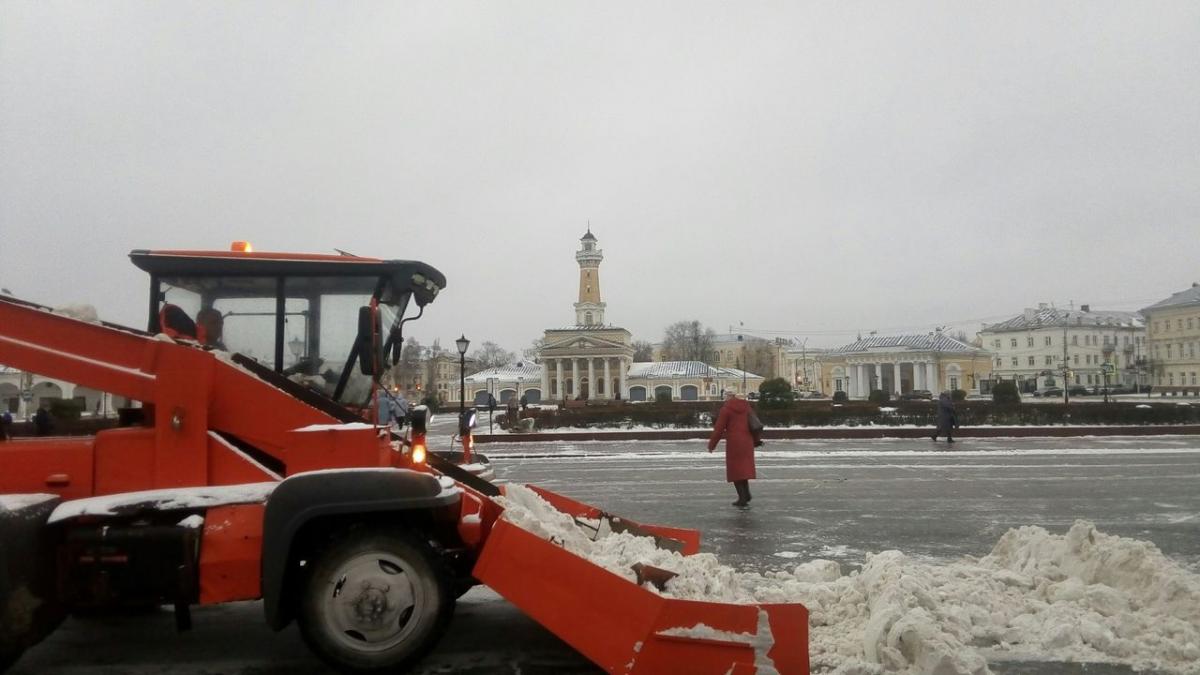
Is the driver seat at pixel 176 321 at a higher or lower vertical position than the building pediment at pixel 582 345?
lower

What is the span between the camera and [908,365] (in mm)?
101750

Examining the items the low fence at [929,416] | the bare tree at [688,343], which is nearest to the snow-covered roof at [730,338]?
the bare tree at [688,343]

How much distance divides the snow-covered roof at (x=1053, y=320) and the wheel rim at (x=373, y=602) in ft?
377

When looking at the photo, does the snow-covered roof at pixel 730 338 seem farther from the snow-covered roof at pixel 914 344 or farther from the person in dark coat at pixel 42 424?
the person in dark coat at pixel 42 424

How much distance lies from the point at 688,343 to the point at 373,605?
12895cm

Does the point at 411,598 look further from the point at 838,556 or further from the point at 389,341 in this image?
the point at 838,556

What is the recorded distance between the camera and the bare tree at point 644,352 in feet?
493

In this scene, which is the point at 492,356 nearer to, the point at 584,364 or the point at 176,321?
the point at 584,364

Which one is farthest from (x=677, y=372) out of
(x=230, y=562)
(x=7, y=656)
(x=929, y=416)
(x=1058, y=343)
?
(x=7, y=656)

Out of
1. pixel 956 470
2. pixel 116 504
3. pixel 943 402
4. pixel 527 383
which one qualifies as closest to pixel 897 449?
pixel 943 402

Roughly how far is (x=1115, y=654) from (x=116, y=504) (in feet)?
19.5

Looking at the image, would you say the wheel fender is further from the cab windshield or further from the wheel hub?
the cab windshield

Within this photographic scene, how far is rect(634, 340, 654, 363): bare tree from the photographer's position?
150375 mm

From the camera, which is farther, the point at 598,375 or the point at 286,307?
the point at 598,375
